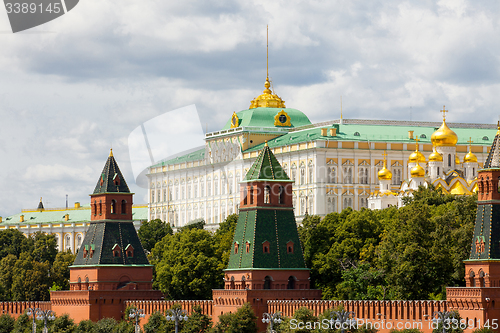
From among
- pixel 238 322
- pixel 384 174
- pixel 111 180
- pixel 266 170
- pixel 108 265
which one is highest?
pixel 384 174

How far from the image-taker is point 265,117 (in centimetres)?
18138

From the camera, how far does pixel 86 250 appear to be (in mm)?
115188

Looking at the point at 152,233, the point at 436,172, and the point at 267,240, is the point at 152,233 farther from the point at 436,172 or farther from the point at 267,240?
the point at 267,240

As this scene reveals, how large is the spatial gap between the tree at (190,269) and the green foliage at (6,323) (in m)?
14.1

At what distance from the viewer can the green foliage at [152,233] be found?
6462 inches

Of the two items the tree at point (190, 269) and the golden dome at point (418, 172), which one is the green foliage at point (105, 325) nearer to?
the tree at point (190, 269)

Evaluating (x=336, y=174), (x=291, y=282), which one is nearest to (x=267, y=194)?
(x=291, y=282)

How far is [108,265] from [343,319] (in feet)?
130

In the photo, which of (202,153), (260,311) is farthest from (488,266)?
(202,153)

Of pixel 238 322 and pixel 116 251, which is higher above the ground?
pixel 116 251

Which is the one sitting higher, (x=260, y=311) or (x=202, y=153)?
(x=202, y=153)

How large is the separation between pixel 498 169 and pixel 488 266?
6.54m

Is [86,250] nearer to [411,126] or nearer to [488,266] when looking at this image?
[488,266]

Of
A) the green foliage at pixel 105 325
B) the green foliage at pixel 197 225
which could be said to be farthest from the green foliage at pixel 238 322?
the green foliage at pixel 197 225
